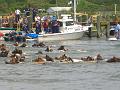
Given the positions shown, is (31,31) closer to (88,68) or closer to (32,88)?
(88,68)

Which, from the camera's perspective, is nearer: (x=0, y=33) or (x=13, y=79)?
(x=13, y=79)

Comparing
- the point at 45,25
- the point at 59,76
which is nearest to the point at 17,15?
the point at 45,25

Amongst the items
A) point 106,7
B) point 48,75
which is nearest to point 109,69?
point 48,75

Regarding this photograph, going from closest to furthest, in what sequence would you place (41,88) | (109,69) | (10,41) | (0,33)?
(41,88)
(109,69)
(10,41)
(0,33)

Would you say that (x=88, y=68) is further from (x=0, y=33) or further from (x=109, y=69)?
(x=0, y=33)

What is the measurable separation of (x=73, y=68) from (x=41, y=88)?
878 cm

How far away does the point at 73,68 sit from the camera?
40.1m

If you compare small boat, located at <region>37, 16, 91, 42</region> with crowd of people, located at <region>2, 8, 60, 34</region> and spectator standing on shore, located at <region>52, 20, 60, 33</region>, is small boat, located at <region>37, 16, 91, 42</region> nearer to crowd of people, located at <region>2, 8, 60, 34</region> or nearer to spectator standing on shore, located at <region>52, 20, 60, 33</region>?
spectator standing on shore, located at <region>52, 20, 60, 33</region>

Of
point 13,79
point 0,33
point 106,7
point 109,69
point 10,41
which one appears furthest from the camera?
point 106,7

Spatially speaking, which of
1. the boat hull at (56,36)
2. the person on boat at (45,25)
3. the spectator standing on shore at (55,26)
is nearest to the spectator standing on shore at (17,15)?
the person on boat at (45,25)

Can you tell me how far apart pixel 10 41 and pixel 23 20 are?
616cm

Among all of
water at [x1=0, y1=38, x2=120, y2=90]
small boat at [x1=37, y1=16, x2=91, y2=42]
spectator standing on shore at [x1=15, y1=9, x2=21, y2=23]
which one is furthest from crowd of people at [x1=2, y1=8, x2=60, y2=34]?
water at [x1=0, y1=38, x2=120, y2=90]

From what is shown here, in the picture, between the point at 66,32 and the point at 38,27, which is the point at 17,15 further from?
the point at 66,32

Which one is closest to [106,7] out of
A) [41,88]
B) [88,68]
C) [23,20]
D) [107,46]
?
[23,20]
